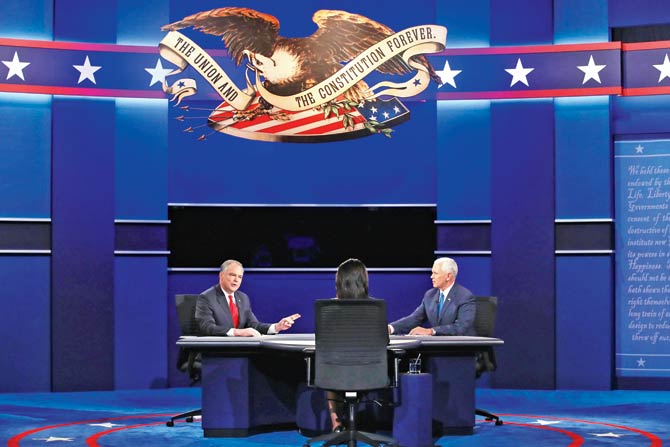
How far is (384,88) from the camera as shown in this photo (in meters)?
8.80

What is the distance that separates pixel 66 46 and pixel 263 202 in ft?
7.76

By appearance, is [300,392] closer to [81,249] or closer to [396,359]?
[396,359]

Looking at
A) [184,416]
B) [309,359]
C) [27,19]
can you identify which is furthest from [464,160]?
[27,19]

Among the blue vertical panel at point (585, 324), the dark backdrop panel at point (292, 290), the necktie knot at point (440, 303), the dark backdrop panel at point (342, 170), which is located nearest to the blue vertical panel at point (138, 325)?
the dark backdrop panel at point (292, 290)

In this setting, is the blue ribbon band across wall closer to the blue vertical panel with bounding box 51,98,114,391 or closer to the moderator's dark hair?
the blue vertical panel with bounding box 51,98,114,391

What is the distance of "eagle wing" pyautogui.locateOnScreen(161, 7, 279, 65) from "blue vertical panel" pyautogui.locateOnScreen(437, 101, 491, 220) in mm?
1851

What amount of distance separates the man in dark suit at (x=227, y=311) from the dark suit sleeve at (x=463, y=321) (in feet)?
3.46

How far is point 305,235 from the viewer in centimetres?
880

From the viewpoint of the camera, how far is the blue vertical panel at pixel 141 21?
870 cm

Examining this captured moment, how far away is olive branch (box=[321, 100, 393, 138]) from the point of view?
8.81 metres

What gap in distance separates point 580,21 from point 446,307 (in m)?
3.68

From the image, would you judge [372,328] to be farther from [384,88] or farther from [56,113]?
[56,113]

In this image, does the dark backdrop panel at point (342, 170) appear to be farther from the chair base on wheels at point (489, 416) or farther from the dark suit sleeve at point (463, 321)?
the chair base on wheels at point (489, 416)

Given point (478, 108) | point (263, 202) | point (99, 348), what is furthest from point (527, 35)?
point (99, 348)
